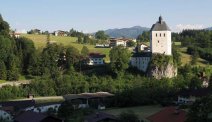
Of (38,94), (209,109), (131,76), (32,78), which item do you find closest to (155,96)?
(131,76)

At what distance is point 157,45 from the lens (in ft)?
224

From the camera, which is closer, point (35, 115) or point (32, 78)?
point (35, 115)

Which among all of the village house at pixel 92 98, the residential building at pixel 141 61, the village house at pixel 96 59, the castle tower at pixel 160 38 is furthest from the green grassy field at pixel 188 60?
the village house at pixel 92 98

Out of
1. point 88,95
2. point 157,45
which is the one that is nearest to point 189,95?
point 88,95

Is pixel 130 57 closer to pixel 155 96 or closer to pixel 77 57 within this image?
pixel 77 57

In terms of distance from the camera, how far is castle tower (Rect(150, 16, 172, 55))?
223ft

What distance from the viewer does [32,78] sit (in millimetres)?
65062

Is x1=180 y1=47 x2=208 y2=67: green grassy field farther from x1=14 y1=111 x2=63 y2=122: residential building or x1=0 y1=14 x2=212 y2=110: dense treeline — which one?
x1=14 y1=111 x2=63 y2=122: residential building

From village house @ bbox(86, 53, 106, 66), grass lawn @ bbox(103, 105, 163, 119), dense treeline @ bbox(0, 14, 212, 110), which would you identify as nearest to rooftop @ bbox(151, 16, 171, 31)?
dense treeline @ bbox(0, 14, 212, 110)

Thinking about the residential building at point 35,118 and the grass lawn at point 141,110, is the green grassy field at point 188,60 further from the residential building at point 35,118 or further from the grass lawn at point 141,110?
the residential building at point 35,118

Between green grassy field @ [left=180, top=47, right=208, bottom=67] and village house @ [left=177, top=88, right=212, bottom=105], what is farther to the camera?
green grassy field @ [left=180, top=47, right=208, bottom=67]

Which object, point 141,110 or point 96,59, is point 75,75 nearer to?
point 96,59

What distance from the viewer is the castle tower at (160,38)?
2675 inches

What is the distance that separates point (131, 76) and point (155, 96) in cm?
1003
